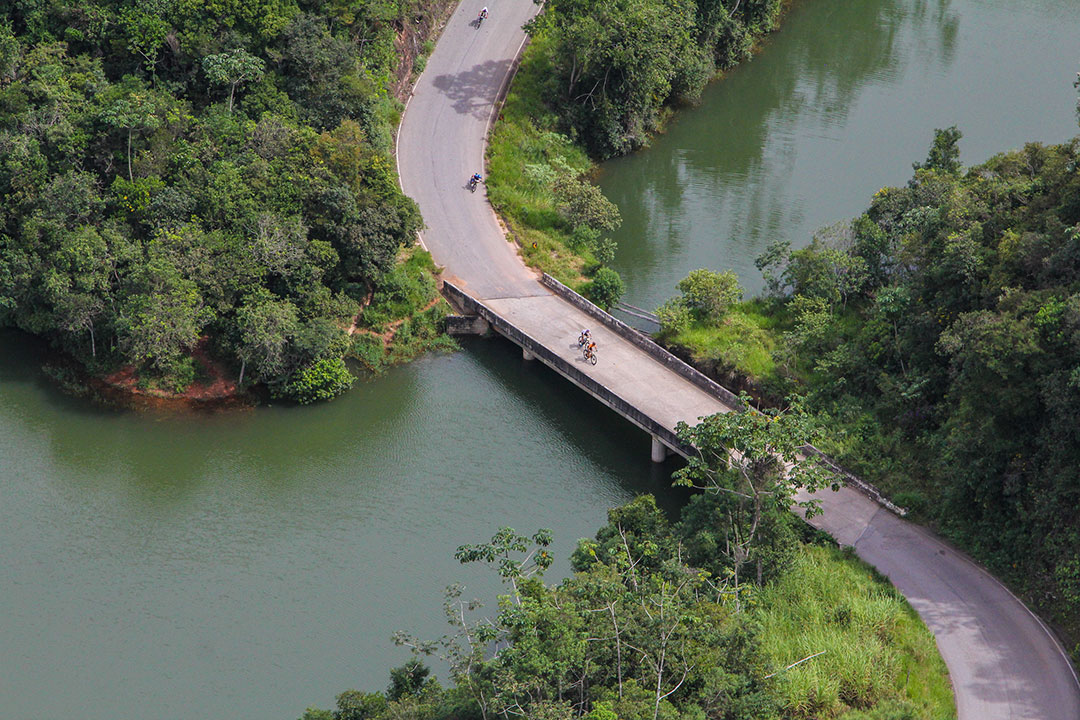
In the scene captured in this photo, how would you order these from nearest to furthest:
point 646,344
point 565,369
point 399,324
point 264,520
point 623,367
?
1. point 264,520
2. point 623,367
3. point 565,369
4. point 646,344
5. point 399,324

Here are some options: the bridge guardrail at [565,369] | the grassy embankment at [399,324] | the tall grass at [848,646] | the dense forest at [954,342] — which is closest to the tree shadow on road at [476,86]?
the bridge guardrail at [565,369]

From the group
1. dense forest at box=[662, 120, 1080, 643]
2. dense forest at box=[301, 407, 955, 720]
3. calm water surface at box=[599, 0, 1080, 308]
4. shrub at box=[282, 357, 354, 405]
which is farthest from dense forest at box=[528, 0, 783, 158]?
dense forest at box=[301, 407, 955, 720]

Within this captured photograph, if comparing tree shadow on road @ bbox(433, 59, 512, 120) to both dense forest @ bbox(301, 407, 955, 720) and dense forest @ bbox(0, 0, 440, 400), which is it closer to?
dense forest @ bbox(0, 0, 440, 400)

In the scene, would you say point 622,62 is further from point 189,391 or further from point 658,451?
point 189,391

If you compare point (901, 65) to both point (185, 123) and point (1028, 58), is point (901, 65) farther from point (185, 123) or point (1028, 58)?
point (185, 123)

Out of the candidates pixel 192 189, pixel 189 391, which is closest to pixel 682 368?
pixel 189 391
